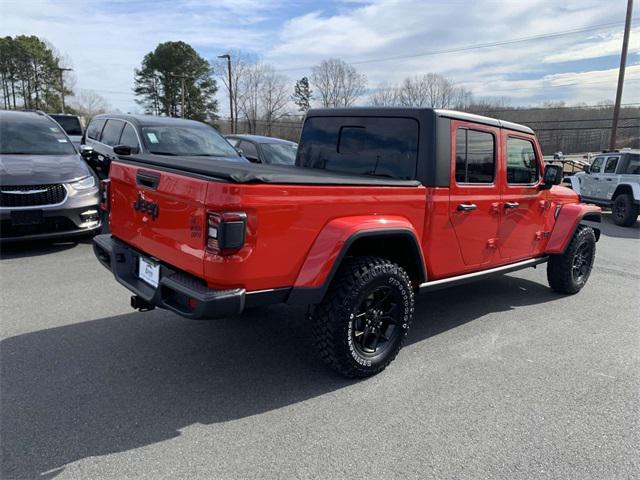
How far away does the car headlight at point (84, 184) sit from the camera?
6.22m

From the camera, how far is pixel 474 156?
395 centimetres

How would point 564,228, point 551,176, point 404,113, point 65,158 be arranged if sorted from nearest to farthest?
1. point 404,113
2. point 551,176
3. point 564,228
4. point 65,158

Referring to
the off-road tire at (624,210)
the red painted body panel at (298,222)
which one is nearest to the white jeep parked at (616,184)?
the off-road tire at (624,210)

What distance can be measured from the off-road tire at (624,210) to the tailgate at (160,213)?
1230 centimetres

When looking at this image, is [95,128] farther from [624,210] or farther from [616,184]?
[616,184]

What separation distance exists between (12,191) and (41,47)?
6259cm

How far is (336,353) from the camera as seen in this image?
304 centimetres

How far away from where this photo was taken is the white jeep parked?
11680 millimetres

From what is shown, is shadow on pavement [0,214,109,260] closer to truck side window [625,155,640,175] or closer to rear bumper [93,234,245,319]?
rear bumper [93,234,245,319]

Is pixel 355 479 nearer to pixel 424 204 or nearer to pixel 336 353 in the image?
pixel 336 353

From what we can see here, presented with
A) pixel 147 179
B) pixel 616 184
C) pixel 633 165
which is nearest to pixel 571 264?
pixel 147 179

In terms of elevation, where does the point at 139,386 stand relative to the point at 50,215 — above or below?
below

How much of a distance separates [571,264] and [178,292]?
4.50 meters

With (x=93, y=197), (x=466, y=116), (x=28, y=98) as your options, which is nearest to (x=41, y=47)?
(x=28, y=98)
